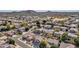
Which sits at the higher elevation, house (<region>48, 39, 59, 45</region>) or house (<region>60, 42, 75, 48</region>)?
house (<region>48, 39, 59, 45</region>)

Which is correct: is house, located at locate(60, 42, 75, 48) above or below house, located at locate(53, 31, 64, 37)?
below

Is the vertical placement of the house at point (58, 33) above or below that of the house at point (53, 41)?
above

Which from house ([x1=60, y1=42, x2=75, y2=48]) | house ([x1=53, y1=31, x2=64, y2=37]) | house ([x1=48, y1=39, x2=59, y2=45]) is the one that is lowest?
house ([x1=60, y1=42, x2=75, y2=48])

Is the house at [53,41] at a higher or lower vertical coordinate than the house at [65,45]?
higher

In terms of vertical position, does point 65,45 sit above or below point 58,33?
below

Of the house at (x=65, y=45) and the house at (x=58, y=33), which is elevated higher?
the house at (x=58, y=33)

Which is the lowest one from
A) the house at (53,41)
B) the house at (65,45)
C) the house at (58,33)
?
the house at (65,45)

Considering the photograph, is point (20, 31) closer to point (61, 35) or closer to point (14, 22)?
point (14, 22)

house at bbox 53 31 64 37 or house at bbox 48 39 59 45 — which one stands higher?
house at bbox 53 31 64 37

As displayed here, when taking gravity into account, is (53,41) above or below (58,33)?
below
